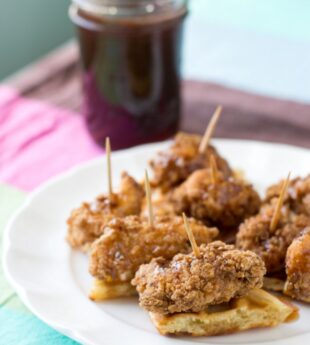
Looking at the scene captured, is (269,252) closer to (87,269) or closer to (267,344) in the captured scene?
(267,344)

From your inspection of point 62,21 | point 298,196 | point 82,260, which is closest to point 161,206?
point 82,260

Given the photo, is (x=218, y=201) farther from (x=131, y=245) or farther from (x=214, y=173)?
(x=131, y=245)

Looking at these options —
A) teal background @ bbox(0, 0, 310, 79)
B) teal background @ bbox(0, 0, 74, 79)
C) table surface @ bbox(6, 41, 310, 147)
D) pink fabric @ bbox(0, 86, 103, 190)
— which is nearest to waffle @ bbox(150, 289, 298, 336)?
pink fabric @ bbox(0, 86, 103, 190)

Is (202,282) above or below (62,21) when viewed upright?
above

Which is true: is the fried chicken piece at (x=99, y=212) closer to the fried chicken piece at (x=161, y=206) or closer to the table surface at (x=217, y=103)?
the fried chicken piece at (x=161, y=206)

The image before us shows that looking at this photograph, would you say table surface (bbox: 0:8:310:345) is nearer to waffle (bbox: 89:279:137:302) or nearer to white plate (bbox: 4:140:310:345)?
white plate (bbox: 4:140:310:345)

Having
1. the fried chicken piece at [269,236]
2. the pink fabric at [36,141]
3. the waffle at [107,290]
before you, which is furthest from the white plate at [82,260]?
the pink fabric at [36,141]
